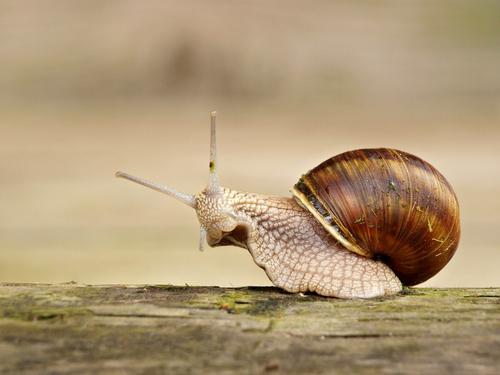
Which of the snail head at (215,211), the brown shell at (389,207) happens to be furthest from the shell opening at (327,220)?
the snail head at (215,211)

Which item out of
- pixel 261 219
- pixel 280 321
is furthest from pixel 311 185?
pixel 280 321

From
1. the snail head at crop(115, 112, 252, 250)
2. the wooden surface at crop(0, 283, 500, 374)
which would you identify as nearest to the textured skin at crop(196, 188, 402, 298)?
the snail head at crop(115, 112, 252, 250)

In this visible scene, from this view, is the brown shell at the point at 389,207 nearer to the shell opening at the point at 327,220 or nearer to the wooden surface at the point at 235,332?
the shell opening at the point at 327,220

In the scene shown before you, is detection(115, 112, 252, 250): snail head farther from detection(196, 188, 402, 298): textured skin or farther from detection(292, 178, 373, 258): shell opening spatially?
detection(292, 178, 373, 258): shell opening

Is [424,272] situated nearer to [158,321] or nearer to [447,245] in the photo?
[447,245]

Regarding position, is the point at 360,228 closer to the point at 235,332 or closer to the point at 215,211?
the point at 215,211

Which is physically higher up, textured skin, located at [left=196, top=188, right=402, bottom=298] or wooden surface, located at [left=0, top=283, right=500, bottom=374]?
textured skin, located at [left=196, top=188, right=402, bottom=298]
